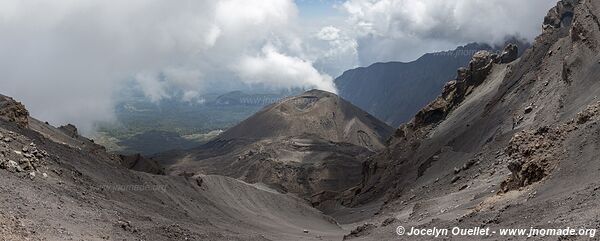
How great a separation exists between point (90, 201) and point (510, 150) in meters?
28.3

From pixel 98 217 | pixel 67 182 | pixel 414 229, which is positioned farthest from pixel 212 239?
pixel 414 229

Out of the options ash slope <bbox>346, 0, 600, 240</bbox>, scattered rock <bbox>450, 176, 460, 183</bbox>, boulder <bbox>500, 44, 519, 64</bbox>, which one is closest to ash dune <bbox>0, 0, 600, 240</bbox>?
ash slope <bbox>346, 0, 600, 240</bbox>

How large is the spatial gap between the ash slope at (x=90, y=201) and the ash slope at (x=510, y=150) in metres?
14.2

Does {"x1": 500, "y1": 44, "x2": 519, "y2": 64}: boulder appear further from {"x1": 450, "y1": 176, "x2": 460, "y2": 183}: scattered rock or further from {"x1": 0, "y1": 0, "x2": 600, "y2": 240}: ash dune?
{"x1": 450, "y1": 176, "x2": 460, "y2": 183}: scattered rock

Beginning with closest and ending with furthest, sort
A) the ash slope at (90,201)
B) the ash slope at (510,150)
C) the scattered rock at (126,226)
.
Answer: the ash slope at (510,150) < the ash slope at (90,201) < the scattered rock at (126,226)

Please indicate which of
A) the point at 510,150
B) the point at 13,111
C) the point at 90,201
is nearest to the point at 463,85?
the point at 510,150

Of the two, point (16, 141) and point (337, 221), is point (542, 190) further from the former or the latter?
point (337, 221)

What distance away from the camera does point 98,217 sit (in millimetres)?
30062

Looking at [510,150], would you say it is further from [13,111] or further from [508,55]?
[508,55]

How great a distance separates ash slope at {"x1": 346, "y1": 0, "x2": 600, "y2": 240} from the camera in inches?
978

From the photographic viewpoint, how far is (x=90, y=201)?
33.9 m

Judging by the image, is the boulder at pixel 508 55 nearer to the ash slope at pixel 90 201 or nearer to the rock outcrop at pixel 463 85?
the rock outcrop at pixel 463 85

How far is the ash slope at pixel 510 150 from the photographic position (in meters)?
24.8

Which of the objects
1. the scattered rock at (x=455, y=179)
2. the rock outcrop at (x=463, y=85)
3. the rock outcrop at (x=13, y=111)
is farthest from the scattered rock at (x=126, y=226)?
the rock outcrop at (x=463, y=85)
